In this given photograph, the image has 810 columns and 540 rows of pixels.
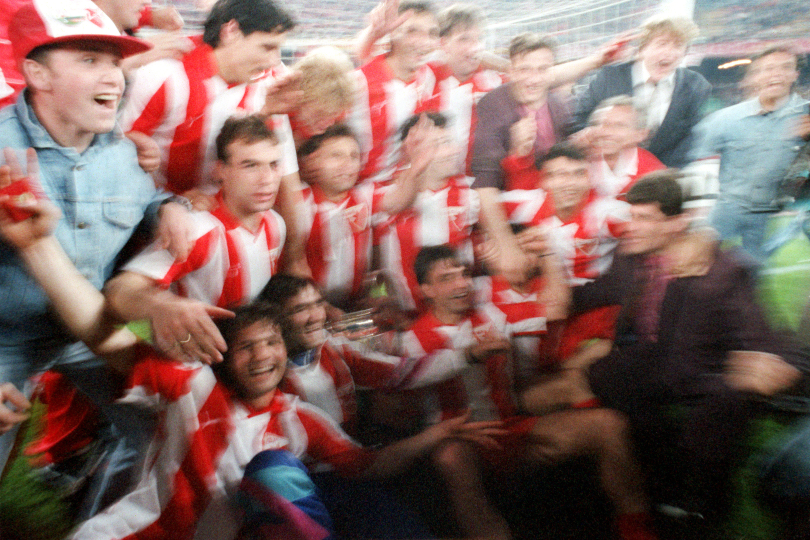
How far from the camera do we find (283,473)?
1.18m

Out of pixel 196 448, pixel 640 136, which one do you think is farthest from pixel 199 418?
pixel 640 136

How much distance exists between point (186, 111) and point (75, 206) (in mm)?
418

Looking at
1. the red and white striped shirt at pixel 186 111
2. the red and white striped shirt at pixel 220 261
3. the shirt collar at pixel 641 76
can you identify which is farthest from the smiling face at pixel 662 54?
the red and white striped shirt at pixel 220 261

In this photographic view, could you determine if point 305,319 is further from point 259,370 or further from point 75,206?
point 75,206

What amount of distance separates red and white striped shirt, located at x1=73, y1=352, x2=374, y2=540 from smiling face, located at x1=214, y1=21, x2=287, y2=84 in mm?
766

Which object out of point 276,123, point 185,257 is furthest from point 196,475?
point 276,123

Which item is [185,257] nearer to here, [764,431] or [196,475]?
[196,475]

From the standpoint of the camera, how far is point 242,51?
1.56 meters

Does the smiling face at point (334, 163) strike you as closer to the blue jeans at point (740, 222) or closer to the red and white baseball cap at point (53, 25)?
the red and white baseball cap at point (53, 25)

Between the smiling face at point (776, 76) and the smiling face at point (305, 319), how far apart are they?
6.54 ft

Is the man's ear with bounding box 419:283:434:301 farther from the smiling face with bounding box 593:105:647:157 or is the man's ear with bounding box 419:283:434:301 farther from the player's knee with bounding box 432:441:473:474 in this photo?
the smiling face with bounding box 593:105:647:157

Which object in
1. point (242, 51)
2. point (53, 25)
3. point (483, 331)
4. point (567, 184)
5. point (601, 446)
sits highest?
point (53, 25)

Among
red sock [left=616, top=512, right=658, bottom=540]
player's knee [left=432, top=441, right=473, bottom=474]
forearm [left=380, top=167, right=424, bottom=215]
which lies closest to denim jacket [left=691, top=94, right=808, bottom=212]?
forearm [left=380, top=167, right=424, bottom=215]

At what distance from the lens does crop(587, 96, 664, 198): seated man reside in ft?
6.86
